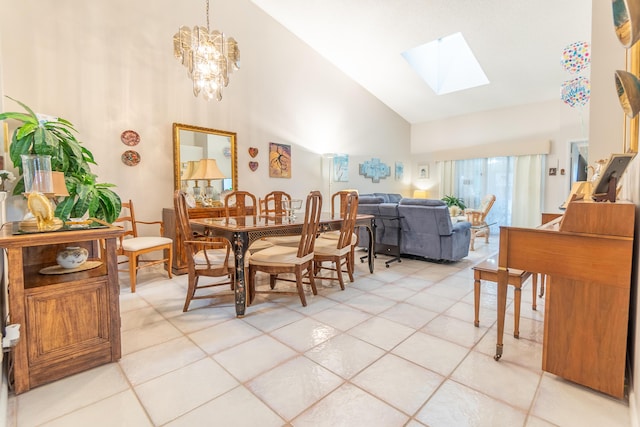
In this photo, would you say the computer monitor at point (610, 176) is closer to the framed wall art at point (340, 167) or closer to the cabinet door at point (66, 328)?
the cabinet door at point (66, 328)

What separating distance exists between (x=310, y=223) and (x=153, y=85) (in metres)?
2.78

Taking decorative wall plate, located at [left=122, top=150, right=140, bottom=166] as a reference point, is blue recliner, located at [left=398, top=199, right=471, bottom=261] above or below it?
below

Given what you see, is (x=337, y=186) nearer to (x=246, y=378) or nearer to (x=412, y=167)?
(x=412, y=167)

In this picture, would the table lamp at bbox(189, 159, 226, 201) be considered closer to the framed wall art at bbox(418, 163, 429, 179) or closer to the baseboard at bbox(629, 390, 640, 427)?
the baseboard at bbox(629, 390, 640, 427)

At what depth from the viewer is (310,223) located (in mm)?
2588

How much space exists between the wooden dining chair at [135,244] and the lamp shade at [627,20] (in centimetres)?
362

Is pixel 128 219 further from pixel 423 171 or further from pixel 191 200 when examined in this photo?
pixel 423 171

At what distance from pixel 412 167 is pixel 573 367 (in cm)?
716

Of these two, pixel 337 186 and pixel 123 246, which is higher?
pixel 337 186

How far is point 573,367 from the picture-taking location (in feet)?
4.97

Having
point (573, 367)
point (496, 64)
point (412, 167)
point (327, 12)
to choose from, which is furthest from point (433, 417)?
point (412, 167)

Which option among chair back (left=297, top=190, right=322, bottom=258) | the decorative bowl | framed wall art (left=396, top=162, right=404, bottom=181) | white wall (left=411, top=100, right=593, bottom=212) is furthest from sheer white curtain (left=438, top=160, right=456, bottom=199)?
the decorative bowl

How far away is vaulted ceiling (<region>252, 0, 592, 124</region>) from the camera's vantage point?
13.3 ft

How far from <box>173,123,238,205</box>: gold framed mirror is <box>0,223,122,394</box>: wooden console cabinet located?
222cm
